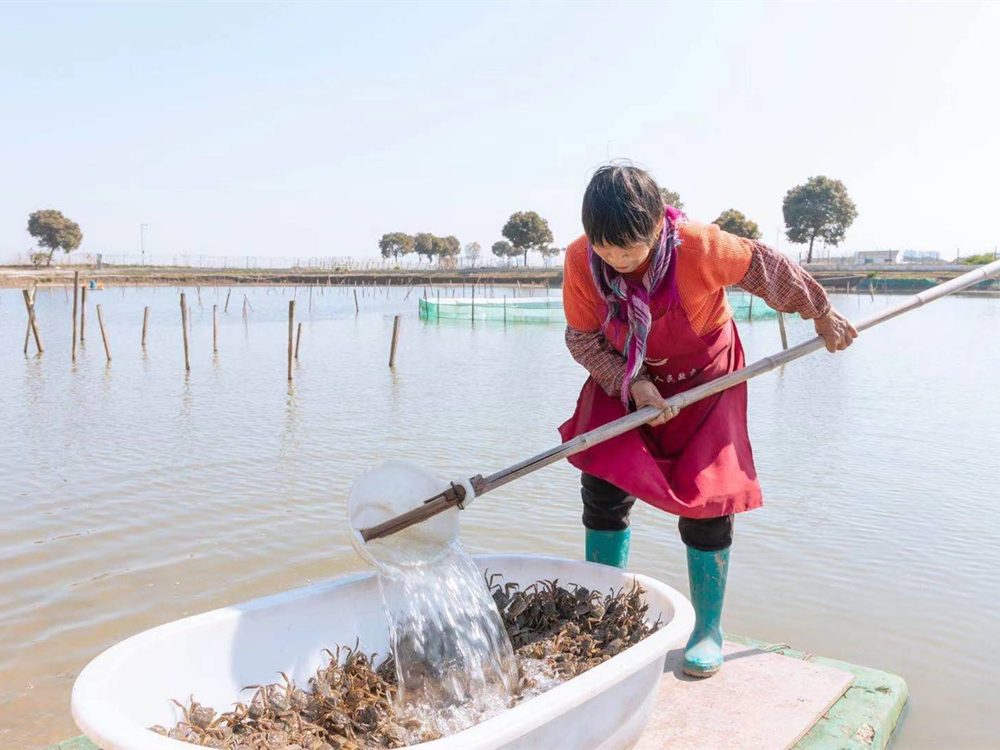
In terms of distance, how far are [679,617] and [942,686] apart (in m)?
1.66

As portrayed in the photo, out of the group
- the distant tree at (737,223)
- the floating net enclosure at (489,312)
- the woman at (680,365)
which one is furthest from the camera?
the distant tree at (737,223)

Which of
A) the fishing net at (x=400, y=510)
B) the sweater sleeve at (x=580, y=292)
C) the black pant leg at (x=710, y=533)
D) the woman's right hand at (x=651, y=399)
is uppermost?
the sweater sleeve at (x=580, y=292)

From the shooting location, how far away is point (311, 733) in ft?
6.29

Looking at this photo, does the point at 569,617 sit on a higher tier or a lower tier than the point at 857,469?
higher

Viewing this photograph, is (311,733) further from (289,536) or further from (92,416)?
(92,416)

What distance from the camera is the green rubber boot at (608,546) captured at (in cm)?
264

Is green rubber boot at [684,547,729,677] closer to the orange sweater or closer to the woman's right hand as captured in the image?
the woman's right hand

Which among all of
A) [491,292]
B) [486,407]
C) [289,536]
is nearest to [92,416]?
[486,407]

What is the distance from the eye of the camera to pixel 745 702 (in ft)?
7.57

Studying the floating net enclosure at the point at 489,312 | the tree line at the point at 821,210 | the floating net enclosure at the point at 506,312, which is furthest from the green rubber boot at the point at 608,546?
the tree line at the point at 821,210

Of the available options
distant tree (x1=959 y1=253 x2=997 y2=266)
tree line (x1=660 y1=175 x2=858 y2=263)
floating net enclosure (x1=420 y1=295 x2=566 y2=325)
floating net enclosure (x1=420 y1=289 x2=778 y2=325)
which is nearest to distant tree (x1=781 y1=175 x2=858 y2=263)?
tree line (x1=660 y1=175 x2=858 y2=263)

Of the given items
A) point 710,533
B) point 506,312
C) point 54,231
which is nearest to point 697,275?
point 710,533

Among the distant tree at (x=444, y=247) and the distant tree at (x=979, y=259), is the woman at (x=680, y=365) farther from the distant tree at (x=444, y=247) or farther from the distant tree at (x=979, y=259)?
the distant tree at (x=444, y=247)

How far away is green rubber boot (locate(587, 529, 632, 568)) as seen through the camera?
2.64 metres
